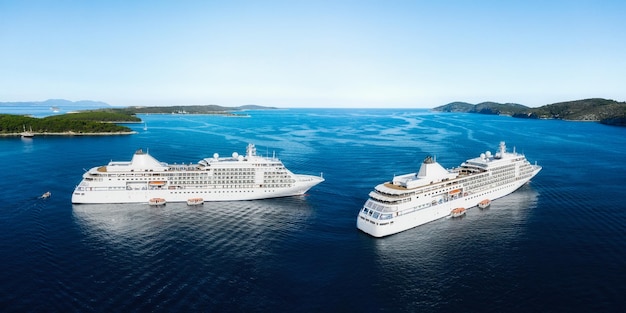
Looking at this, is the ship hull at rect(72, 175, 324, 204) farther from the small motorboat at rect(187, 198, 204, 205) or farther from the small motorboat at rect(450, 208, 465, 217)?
the small motorboat at rect(450, 208, 465, 217)

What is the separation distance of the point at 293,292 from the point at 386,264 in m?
8.65

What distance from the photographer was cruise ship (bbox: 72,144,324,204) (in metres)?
48.8

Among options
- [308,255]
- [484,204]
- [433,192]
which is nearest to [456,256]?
[433,192]

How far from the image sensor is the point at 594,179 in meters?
63.0

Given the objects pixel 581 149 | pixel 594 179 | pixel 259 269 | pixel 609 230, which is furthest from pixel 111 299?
pixel 581 149

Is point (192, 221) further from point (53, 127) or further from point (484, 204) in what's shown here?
point (53, 127)

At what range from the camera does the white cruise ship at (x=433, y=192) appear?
3897 cm

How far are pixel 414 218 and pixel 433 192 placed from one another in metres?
4.77

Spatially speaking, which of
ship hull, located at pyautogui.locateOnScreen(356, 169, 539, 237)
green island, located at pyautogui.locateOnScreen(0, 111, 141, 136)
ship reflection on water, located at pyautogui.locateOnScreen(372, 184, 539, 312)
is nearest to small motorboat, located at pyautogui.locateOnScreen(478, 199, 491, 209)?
ship hull, located at pyautogui.locateOnScreen(356, 169, 539, 237)

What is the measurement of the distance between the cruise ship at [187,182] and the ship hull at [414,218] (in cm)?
1520

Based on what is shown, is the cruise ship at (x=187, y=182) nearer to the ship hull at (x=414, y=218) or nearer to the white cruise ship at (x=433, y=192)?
the white cruise ship at (x=433, y=192)

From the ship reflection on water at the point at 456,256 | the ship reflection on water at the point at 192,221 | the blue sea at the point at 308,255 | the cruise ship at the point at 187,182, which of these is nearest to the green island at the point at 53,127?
the blue sea at the point at 308,255

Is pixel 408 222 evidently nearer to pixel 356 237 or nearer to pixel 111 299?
pixel 356 237

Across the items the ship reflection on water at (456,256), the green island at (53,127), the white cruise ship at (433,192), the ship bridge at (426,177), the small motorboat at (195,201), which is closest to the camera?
the ship reflection on water at (456,256)
